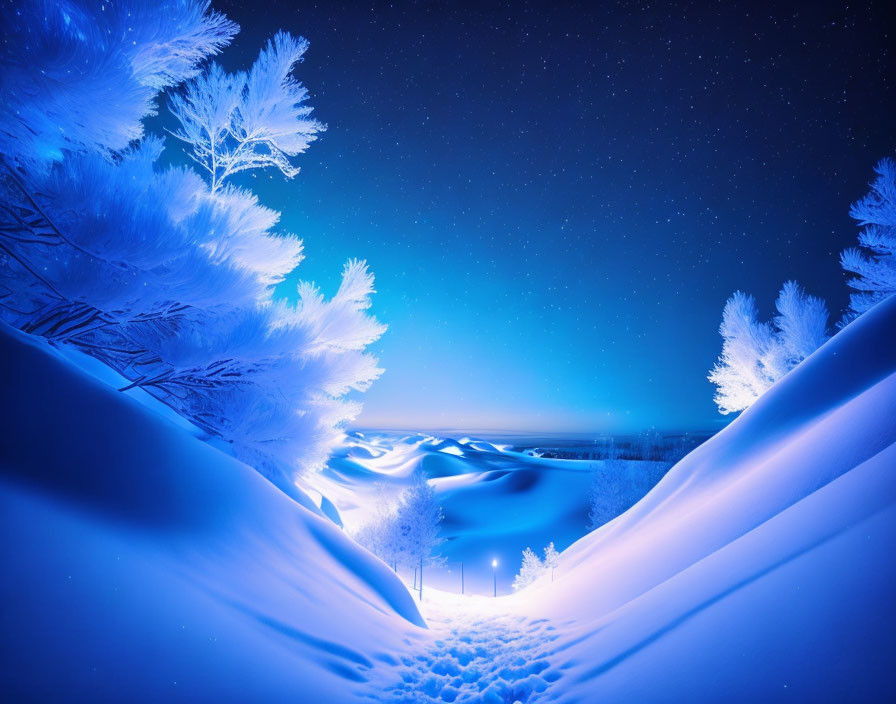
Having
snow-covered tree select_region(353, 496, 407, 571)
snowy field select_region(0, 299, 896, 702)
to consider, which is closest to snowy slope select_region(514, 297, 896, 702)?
snowy field select_region(0, 299, 896, 702)

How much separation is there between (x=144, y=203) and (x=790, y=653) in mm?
6774

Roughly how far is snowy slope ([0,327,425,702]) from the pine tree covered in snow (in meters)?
1.65

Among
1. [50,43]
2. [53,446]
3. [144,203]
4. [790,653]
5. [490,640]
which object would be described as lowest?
[490,640]

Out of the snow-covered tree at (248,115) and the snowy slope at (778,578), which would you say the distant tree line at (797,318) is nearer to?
the snowy slope at (778,578)

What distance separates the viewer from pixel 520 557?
2078 centimetres

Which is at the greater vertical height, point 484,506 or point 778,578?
point 484,506

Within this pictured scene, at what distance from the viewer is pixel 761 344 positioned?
14680 mm

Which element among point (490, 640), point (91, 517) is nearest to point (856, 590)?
point (490, 640)

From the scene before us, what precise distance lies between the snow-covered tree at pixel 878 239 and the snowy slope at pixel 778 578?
9.24m

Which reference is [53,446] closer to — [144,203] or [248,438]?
[144,203]

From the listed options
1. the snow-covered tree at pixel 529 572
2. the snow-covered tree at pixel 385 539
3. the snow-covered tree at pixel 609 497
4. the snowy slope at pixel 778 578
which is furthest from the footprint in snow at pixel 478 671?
the snow-covered tree at pixel 609 497

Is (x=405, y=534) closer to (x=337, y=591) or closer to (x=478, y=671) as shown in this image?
(x=337, y=591)

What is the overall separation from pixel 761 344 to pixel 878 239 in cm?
450

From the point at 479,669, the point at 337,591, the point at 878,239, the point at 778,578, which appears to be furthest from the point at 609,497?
the point at 778,578
